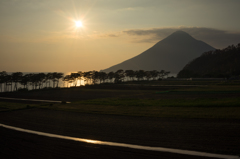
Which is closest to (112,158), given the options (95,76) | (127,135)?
(127,135)

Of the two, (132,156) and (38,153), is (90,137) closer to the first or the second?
(38,153)

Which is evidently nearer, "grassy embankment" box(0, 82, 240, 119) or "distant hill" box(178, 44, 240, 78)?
"grassy embankment" box(0, 82, 240, 119)

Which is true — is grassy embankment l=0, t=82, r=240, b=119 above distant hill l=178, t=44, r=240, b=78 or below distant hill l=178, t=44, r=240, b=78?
below

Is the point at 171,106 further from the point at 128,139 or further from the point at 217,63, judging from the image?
the point at 217,63

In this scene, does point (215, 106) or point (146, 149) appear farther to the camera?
point (215, 106)

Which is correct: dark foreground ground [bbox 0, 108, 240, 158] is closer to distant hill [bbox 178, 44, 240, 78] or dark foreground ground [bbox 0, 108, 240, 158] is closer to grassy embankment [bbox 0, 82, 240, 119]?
grassy embankment [bbox 0, 82, 240, 119]

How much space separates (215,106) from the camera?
21.1m

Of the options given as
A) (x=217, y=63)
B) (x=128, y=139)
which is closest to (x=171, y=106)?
(x=128, y=139)

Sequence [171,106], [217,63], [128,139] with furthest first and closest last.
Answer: [217,63]
[171,106]
[128,139]

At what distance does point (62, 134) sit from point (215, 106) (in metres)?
15.8

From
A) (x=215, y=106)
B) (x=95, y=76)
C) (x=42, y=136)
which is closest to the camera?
(x=42, y=136)

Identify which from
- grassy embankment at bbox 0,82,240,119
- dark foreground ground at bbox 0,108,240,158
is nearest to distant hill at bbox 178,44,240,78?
grassy embankment at bbox 0,82,240,119

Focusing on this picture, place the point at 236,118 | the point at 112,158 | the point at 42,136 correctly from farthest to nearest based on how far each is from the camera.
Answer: the point at 236,118
the point at 42,136
the point at 112,158

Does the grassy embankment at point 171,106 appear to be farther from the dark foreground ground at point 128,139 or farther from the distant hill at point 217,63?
the distant hill at point 217,63
